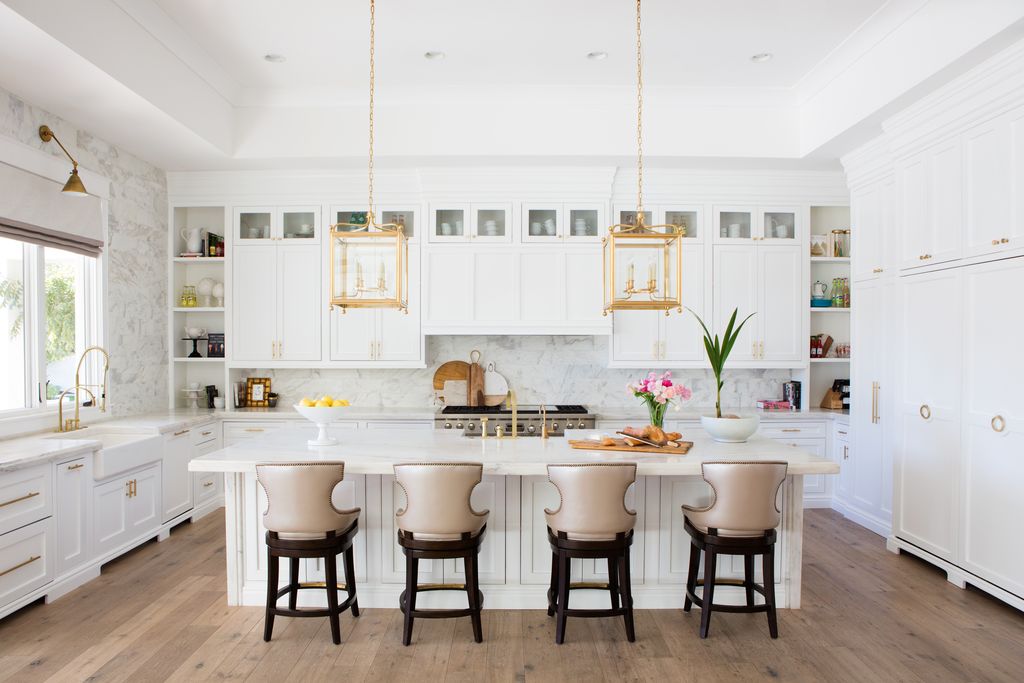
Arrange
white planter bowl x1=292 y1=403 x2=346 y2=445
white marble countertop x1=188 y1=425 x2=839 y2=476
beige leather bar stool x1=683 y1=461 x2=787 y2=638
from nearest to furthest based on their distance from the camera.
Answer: beige leather bar stool x1=683 y1=461 x2=787 y2=638 → white marble countertop x1=188 y1=425 x2=839 y2=476 → white planter bowl x1=292 y1=403 x2=346 y2=445

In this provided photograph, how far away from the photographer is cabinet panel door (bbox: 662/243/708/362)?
502 centimetres

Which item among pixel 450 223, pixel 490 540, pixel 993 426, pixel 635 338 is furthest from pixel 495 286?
pixel 993 426

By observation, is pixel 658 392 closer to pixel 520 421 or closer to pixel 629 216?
pixel 520 421

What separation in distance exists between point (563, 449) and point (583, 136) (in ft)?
8.85

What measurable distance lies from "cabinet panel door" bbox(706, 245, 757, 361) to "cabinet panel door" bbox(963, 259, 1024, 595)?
1.79 m

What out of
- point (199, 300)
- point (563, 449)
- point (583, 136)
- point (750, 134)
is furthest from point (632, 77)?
point (199, 300)

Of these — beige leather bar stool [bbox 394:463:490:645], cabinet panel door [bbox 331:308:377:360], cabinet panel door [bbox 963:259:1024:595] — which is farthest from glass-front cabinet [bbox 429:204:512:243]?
cabinet panel door [bbox 963:259:1024:595]

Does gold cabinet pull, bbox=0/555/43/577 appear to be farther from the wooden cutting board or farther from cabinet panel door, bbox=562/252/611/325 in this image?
cabinet panel door, bbox=562/252/611/325

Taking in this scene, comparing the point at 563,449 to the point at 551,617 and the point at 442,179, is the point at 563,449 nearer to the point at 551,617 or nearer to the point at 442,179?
the point at 551,617

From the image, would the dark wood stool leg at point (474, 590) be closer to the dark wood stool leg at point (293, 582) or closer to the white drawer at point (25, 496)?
the dark wood stool leg at point (293, 582)

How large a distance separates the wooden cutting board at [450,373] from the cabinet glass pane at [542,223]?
4.16ft

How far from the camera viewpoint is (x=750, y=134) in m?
4.62

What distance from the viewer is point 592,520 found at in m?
2.62

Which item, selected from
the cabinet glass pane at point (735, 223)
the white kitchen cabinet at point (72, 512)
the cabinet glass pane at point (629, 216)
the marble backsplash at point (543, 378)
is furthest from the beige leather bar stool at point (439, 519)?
the cabinet glass pane at point (735, 223)
